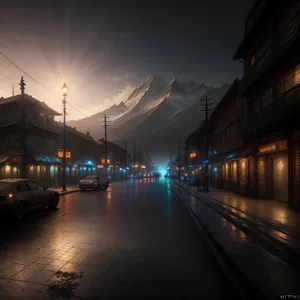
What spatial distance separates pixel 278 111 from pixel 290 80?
7.23 feet

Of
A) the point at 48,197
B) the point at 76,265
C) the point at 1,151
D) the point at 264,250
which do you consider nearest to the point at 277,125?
the point at 264,250

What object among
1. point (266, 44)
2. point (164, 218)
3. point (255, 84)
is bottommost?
point (164, 218)

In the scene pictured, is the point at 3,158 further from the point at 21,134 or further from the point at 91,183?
the point at 91,183


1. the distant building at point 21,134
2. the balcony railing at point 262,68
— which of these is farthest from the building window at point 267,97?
the distant building at point 21,134

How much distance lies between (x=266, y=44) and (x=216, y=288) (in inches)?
652

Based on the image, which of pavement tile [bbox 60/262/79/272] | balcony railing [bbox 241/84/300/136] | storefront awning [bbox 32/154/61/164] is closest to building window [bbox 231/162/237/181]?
balcony railing [bbox 241/84/300/136]

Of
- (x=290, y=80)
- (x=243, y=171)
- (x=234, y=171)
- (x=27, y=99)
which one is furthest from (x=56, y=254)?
(x=27, y=99)

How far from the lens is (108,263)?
16.8 ft

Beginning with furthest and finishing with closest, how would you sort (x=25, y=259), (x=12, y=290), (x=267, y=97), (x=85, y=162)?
(x=85, y=162), (x=267, y=97), (x=25, y=259), (x=12, y=290)

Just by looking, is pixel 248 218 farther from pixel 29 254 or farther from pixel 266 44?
pixel 266 44

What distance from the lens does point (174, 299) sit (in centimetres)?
366

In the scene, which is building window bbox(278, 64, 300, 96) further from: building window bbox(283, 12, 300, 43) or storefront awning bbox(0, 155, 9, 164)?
storefront awning bbox(0, 155, 9, 164)

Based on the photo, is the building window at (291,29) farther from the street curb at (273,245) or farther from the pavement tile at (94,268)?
the pavement tile at (94,268)

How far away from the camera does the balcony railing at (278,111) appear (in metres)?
10.8
